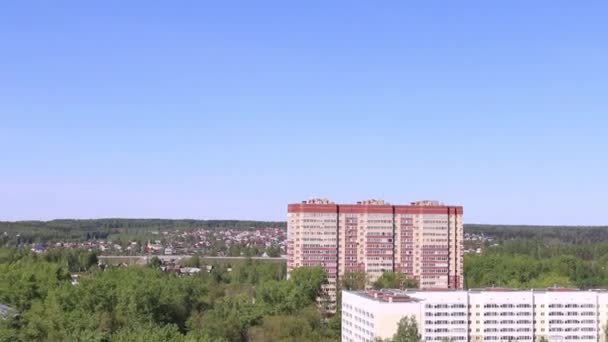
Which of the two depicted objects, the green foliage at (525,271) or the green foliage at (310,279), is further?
the green foliage at (525,271)

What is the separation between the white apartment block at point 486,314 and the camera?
144 ft

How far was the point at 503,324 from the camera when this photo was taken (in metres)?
46.1

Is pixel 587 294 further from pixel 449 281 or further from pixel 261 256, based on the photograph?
pixel 261 256

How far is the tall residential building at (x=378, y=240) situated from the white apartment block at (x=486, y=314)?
1701 cm

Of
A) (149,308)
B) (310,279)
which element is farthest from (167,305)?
(310,279)

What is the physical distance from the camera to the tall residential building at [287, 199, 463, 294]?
6544 cm

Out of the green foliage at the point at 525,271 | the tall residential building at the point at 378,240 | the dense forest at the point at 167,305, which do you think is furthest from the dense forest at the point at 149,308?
the green foliage at the point at 525,271

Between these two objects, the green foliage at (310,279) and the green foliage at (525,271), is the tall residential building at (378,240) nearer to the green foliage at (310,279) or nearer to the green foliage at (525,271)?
the green foliage at (310,279)

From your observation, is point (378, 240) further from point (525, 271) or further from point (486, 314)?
point (486, 314)

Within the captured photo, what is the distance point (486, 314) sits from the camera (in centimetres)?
4584

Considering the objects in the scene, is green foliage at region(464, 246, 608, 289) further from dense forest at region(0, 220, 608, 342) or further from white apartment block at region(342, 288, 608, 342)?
white apartment block at region(342, 288, 608, 342)

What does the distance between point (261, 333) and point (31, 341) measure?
13.0 metres

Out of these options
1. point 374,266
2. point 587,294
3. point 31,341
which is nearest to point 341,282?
point 374,266

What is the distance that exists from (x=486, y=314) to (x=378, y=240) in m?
21.1
